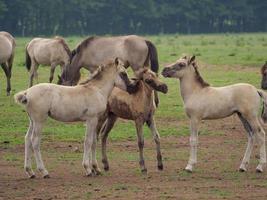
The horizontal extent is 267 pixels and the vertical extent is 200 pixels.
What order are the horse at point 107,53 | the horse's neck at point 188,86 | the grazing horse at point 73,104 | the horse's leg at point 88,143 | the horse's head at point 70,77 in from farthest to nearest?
the horse's head at point 70,77 < the horse at point 107,53 < the horse's neck at point 188,86 < the horse's leg at point 88,143 < the grazing horse at point 73,104

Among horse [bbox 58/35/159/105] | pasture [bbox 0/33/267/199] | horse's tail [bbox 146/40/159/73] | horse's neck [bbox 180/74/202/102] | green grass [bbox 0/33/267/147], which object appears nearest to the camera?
pasture [bbox 0/33/267/199]

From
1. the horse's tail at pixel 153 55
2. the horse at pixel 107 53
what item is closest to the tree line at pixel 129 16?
the horse at pixel 107 53

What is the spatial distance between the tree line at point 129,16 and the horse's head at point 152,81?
5560 centimetres

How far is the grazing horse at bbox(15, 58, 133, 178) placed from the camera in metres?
12.9

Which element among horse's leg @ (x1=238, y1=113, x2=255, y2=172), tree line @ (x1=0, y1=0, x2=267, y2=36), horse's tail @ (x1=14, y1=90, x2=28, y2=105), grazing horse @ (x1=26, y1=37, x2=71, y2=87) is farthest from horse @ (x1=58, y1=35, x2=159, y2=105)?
tree line @ (x1=0, y1=0, x2=267, y2=36)

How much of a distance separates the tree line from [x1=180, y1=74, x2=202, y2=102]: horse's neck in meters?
55.6

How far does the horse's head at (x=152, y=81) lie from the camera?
13.8 m

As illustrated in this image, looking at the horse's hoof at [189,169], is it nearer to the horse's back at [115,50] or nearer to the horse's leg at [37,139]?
the horse's leg at [37,139]

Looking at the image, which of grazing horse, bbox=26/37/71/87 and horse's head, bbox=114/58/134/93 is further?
grazing horse, bbox=26/37/71/87

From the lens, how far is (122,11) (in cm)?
8181

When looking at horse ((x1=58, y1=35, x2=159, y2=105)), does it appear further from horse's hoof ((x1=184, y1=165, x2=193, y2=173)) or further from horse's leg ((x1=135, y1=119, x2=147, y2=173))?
horse's hoof ((x1=184, y1=165, x2=193, y2=173))

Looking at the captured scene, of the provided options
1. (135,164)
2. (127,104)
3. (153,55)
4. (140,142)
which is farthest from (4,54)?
(140,142)

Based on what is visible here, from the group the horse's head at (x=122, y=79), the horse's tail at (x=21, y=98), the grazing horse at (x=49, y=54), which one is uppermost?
the horse's head at (x=122, y=79)

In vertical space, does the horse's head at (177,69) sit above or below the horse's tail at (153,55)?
above
